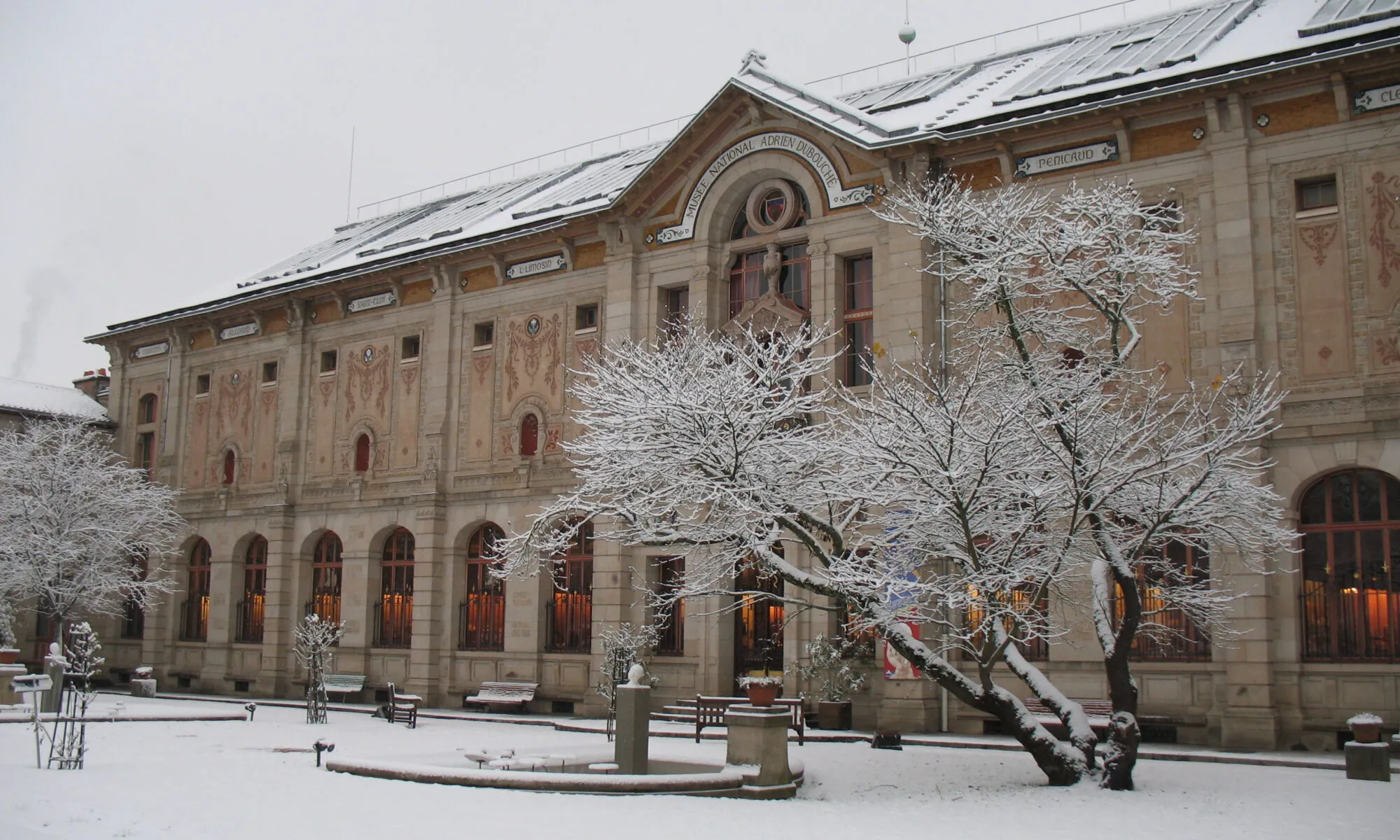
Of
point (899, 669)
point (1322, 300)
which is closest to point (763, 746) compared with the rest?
point (899, 669)

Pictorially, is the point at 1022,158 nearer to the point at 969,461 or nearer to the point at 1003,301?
the point at 1003,301

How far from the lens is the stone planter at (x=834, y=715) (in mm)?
27531

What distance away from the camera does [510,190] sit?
45.8 metres

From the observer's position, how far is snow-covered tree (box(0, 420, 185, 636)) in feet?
137

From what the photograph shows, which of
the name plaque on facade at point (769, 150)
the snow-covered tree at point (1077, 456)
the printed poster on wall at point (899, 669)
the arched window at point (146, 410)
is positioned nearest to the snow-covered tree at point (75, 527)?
the arched window at point (146, 410)

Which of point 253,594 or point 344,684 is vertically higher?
point 253,594

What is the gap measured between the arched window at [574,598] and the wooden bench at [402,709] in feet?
15.1

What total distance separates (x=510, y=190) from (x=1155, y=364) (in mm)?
25956

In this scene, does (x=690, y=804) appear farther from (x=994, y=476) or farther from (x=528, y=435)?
(x=528, y=435)

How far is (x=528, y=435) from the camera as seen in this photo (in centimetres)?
3594

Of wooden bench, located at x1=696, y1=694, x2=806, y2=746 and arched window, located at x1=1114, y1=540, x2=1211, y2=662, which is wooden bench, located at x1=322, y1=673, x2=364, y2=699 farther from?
arched window, located at x1=1114, y1=540, x2=1211, y2=662

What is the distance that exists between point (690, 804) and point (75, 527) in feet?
107

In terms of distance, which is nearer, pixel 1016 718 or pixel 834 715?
pixel 1016 718

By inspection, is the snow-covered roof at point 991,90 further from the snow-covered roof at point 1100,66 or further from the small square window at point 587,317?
the small square window at point 587,317
